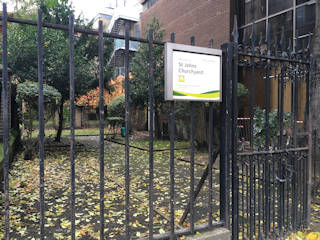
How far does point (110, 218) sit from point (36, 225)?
3.58 feet

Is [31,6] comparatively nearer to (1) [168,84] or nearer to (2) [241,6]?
(2) [241,6]

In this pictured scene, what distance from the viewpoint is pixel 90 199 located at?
5.01m

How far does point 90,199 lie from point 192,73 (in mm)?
3484

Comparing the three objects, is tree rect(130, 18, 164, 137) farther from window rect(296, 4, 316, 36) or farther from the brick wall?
window rect(296, 4, 316, 36)

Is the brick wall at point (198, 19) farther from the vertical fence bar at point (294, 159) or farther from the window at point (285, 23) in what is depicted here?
the vertical fence bar at point (294, 159)

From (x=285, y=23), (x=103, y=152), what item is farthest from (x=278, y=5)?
(x=103, y=152)

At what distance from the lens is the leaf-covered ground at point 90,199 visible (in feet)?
12.1

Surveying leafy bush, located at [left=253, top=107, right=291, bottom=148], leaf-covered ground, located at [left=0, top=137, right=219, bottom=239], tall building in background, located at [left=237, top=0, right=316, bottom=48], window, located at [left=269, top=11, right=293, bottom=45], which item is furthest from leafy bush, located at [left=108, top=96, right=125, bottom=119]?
leafy bush, located at [left=253, top=107, right=291, bottom=148]

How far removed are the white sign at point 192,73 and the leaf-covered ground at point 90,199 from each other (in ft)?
6.68

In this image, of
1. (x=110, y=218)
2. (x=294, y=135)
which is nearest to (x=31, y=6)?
(x=110, y=218)

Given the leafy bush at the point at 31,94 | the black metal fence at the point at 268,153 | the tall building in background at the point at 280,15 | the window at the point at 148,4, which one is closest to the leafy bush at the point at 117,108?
the window at the point at 148,4

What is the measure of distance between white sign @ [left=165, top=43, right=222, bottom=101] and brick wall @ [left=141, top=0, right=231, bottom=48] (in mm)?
11052

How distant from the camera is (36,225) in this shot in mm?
3832

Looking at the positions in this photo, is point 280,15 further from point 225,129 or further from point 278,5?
point 225,129
